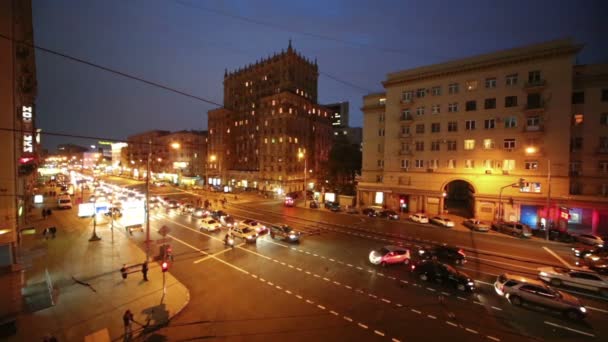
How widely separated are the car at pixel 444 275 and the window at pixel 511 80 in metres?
32.2

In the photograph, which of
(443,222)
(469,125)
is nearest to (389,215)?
(443,222)

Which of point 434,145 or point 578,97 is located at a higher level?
point 578,97

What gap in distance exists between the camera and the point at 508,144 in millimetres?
34750

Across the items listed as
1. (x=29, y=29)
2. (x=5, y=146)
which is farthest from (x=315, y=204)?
(x=29, y=29)

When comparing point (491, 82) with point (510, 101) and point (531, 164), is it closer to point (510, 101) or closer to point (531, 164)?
point (510, 101)

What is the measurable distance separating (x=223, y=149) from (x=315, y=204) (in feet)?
150

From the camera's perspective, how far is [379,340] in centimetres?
1055

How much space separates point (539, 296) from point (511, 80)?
108ft

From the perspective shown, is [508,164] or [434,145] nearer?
[508,164]

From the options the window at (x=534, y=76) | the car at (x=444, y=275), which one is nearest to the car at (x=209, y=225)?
the car at (x=444, y=275)

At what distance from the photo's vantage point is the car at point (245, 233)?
24016 millimetres

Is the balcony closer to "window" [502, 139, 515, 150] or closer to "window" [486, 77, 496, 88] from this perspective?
"window" [486, 77, 496, 88]

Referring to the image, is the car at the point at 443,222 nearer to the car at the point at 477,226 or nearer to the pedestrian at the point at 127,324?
the car at the point at 477,226

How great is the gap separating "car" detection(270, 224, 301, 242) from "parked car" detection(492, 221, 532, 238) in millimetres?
24637
